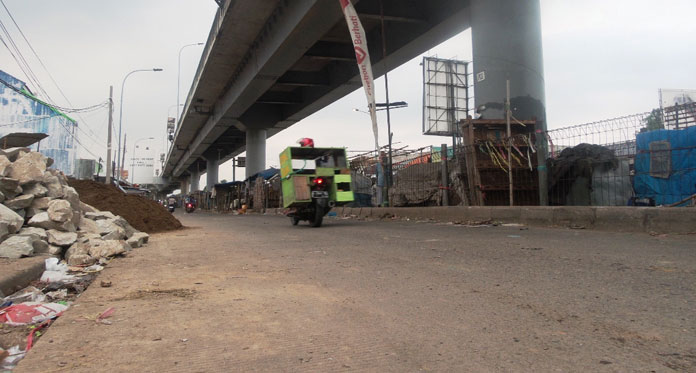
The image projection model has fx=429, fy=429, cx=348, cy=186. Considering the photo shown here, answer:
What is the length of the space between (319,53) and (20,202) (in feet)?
58.4

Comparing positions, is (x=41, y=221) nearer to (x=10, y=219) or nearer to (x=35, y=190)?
(x=10, y=219)

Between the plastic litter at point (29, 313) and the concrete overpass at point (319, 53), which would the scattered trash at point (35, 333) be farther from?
the concrete overpass at point (319, 53)

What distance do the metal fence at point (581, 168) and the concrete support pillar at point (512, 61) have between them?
1.49 meters

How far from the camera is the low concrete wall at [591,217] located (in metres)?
6.92

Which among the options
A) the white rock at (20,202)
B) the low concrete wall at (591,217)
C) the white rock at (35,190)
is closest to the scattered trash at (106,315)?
the white rock at (20,202)

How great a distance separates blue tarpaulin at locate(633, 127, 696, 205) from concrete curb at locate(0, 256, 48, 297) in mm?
10003

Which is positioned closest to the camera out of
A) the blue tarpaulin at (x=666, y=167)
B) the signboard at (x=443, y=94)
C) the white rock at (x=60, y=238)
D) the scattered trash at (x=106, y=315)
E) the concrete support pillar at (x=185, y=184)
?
the scattered trash at (x=106, y=315)

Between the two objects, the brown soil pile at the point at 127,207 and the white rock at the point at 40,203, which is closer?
the white rock at the point at 40,203

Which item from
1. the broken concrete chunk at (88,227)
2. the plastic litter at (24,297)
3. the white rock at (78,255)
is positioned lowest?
the plastic litter at (24,297)

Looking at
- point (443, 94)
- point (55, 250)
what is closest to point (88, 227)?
point (55, 250)

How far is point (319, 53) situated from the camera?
Answer: 72.8ft

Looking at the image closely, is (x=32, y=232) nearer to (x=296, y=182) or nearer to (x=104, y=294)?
(x=104, y=294)

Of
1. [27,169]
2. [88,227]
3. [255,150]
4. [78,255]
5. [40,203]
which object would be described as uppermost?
[255,150]

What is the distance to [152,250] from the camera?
24.2ft
